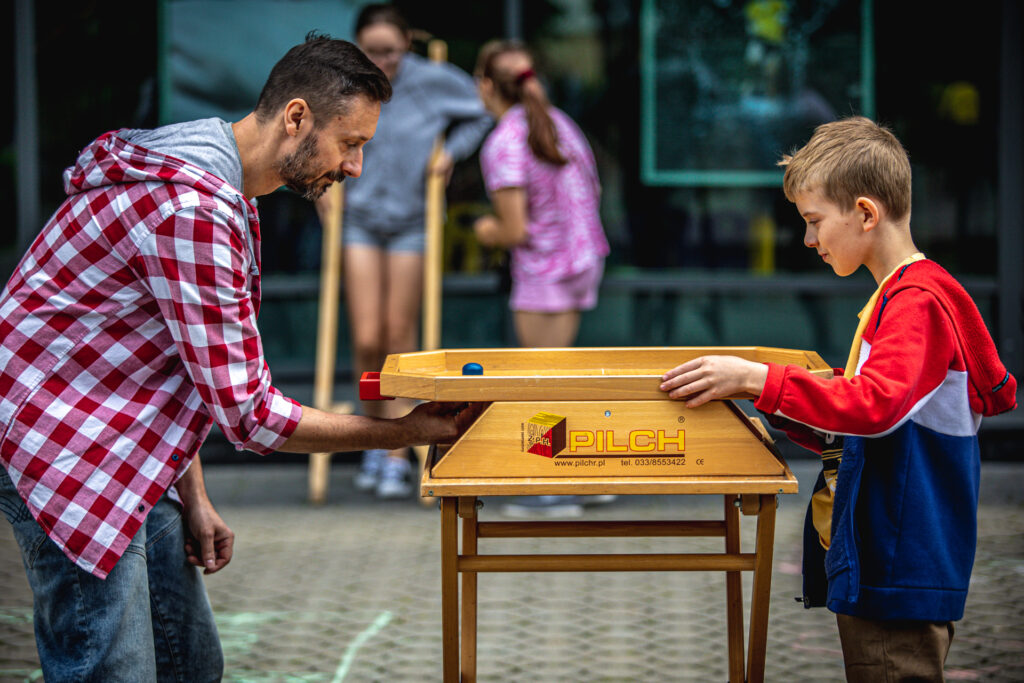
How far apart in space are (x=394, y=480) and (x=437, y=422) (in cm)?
359

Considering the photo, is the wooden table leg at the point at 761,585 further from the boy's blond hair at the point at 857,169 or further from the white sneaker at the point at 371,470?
the white sneaker at the point at 371,470

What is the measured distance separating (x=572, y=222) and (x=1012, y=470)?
2945mm

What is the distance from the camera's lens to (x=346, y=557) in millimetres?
4812

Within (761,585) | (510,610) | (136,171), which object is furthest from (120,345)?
(510,610)

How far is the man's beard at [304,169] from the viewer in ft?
7.80

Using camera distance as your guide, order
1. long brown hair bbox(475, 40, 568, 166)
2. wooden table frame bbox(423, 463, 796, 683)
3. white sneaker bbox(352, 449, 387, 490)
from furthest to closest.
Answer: white sneaker bbox(352, 449, 387, 490) < long brown hair bbox(475, 40, 568, 166) < wooden table frame bbox(423, 463, 796, 683)

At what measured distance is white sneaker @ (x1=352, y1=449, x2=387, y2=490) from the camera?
5969 millimetres

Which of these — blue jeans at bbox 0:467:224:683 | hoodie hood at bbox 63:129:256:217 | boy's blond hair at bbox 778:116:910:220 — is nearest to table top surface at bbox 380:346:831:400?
boy's blond hair at bbox 778:116:910:220

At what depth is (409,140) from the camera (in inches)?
229

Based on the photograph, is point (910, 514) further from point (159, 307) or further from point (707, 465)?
point (159, 307)

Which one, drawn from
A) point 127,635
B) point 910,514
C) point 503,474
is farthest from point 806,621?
point 127,635

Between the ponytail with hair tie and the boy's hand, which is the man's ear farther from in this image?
the ponytail with hair tie

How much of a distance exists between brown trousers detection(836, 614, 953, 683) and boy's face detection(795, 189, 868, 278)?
0.73 metres

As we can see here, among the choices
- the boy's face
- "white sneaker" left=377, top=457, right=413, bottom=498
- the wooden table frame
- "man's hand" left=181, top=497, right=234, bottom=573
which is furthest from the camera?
"white sneaker" left=377, top=457, right=413, bottom=498
